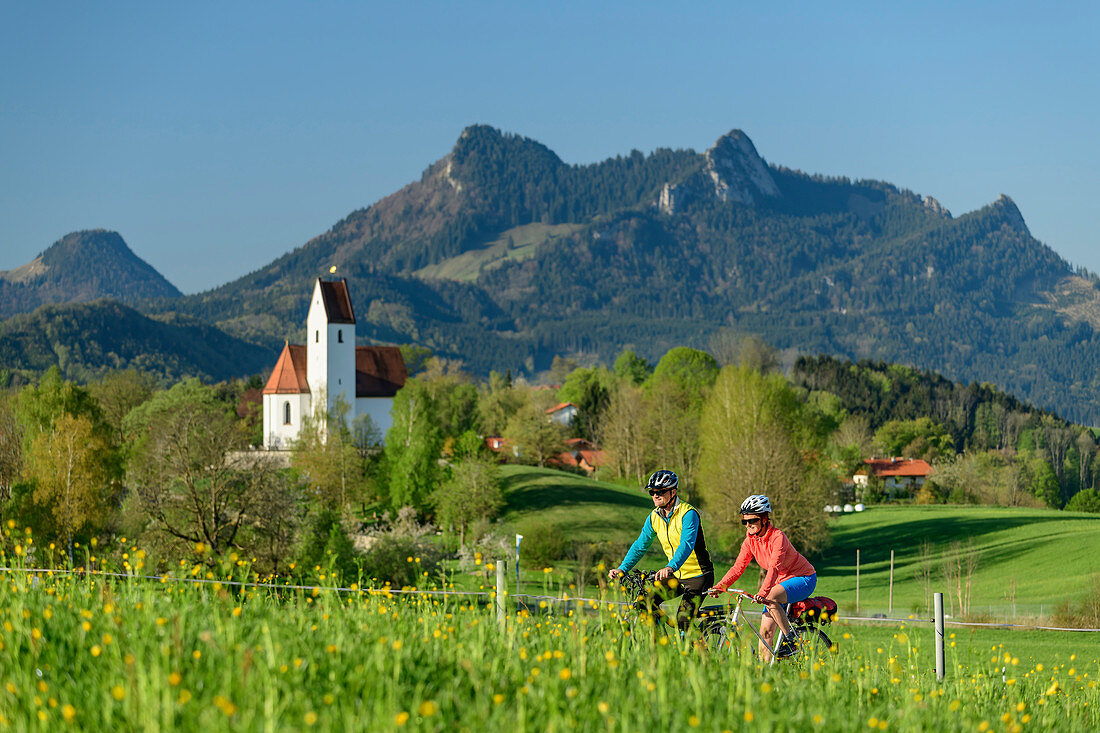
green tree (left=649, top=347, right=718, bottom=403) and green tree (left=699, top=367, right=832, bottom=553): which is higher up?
green tree (left=649, top=347, right=718, bottom=403)

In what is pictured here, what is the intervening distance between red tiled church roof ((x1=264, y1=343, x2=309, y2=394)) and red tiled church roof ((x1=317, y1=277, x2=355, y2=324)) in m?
4.14

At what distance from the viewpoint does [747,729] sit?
5094mm

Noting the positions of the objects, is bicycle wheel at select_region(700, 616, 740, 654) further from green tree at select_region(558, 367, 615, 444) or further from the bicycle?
green tree at select_region(558, 367, 615, 444)

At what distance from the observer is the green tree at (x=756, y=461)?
4803 centimetres

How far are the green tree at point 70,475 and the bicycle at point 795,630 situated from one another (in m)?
44.7

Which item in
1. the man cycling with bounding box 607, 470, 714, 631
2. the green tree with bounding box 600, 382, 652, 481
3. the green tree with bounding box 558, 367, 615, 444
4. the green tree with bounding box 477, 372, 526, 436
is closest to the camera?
the man cycling with bounding box 607, 470, 714, 631

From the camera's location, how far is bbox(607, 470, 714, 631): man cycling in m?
7.73

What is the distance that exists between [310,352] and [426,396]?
20.7m

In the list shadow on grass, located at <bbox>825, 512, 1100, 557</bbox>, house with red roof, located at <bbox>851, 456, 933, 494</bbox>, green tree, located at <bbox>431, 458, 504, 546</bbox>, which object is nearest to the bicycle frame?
green tree, located at <bbox>431, 458, 504, 546</bbox>

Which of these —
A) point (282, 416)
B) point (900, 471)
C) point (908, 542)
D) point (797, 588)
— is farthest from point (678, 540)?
point (900, 471)

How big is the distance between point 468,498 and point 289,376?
125ft

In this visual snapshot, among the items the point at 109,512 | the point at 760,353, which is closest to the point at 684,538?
the point at 109,512

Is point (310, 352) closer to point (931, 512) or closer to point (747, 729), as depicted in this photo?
point (931, 512)

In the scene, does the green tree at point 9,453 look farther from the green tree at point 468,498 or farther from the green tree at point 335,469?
the green tree at point 468,498
